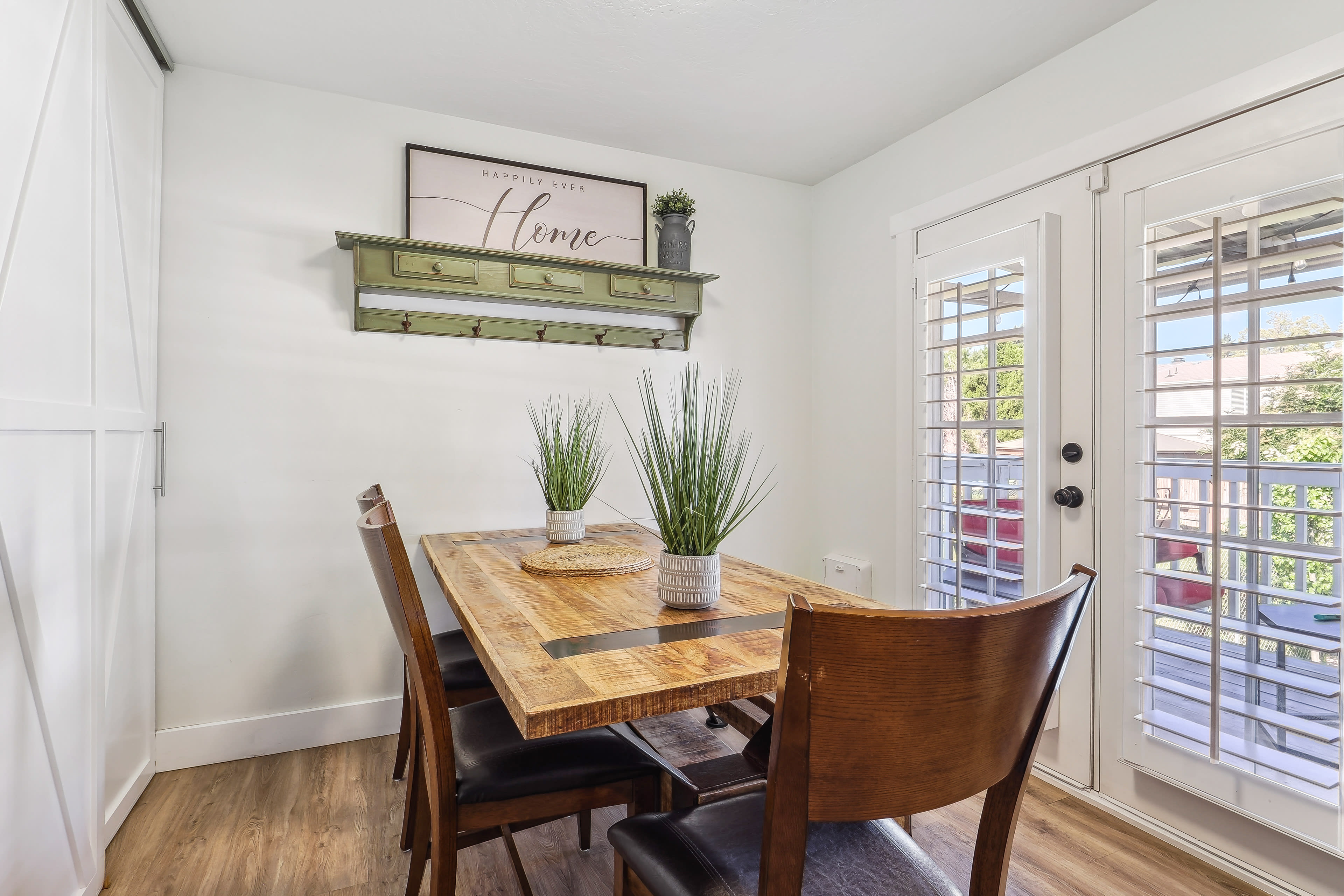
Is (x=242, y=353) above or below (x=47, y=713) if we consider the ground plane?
above

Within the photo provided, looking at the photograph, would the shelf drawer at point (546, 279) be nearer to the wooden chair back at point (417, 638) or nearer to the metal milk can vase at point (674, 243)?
the metal milk can vase at point (674, 243)

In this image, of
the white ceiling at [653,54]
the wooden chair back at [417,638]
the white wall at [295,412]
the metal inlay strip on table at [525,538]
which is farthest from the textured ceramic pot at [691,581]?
the white ceiling at [653,54]

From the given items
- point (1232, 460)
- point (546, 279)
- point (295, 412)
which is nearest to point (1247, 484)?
point (1232, 460)

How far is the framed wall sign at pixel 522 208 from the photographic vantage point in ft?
8.68

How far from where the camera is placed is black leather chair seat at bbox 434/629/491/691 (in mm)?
1920

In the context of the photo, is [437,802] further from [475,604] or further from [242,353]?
[242,353]

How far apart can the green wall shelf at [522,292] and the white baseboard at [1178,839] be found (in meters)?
2.21

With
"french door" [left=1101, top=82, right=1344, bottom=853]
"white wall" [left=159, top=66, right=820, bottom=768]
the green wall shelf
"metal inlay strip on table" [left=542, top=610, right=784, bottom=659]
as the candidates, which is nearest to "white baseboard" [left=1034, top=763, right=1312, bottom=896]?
"french door" [left=1101, top=82, right=1344, bottom=853]

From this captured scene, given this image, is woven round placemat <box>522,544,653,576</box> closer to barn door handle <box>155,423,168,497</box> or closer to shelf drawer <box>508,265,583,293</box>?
shelf drawer <box>508,265,583,293</box>

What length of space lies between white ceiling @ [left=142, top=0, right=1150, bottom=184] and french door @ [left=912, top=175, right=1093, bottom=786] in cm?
50

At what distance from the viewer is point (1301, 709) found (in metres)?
1.60

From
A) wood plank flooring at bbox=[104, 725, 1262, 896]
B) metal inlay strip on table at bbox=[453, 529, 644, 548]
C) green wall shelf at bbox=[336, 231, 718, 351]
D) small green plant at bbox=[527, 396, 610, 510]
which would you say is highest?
green wall shelf at bbox=[336, 231, 718, 351]

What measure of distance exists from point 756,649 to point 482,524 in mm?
1862

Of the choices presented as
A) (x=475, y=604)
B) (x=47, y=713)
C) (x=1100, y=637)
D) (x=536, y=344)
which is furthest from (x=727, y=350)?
(x=47, y=713)
